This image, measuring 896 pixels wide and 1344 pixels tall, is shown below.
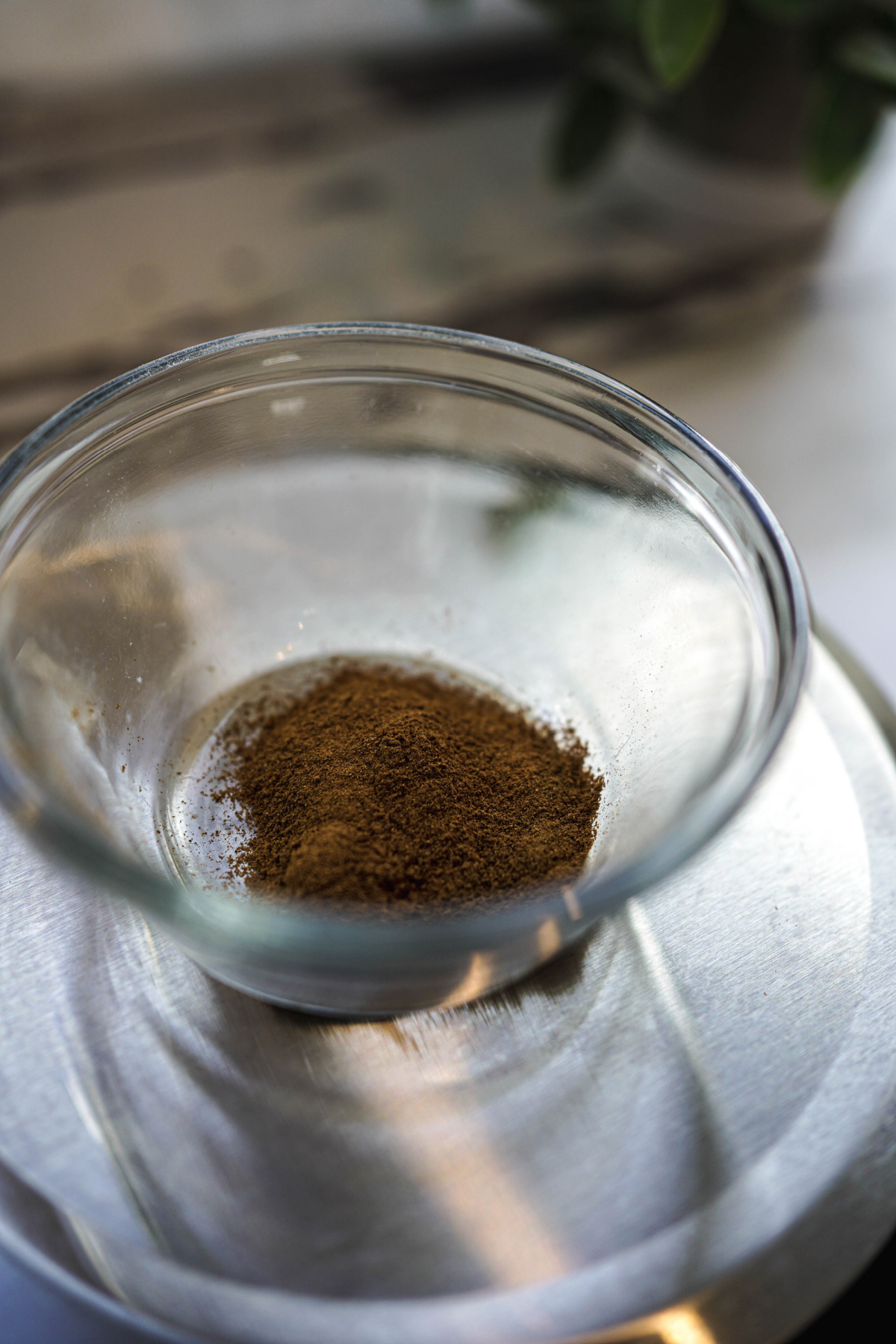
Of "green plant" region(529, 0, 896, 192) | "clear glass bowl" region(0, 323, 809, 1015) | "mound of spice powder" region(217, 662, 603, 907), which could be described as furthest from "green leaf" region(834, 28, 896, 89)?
"mound of spice powder" region(217, 662, 603, 907)

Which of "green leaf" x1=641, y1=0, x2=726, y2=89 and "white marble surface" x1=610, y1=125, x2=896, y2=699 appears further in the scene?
"white marble surface" x1=610, y1=125, x2=896, y2=699

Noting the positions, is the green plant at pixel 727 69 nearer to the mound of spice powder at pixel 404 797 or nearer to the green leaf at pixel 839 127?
the green leaf at pixel 839 127

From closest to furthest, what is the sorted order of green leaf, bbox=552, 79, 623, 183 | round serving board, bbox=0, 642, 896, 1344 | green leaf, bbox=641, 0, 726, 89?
round serving board, bbox=0, 642, 896, 1344, green leaf, bbox=641, 0, 726, 89, green leaf, bbox=552, 79, 623, 183

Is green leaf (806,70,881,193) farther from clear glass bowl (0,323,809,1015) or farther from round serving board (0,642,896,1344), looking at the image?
round serving board (0,642,896,1344)

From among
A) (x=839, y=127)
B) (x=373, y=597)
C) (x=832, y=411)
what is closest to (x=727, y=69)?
(x=839, y=127)

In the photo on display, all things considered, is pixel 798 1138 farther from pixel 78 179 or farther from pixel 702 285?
pixel 78 179

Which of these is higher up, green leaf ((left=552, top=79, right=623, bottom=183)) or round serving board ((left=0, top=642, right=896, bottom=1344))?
green leaf ((left=552, top=79, right=623, bottom=183))

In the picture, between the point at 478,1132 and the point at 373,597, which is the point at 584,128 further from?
the point at 478,1132
